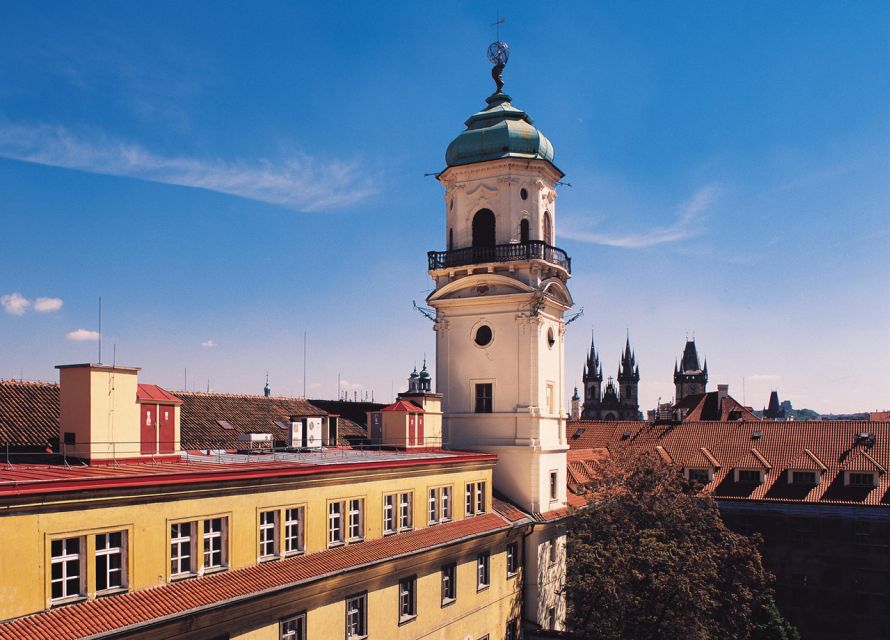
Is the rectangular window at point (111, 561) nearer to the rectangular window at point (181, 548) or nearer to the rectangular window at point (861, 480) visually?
the rectangular window at point (181, 548)

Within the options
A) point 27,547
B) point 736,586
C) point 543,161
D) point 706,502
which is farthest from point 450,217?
point 27,547

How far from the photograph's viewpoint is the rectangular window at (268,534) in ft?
78.3

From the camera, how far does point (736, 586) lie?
126 feet

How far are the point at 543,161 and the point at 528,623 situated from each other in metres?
25.3

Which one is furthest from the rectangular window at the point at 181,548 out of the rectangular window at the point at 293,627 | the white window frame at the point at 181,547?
the rectangular window at the point at 293,627

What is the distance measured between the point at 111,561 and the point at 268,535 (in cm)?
565

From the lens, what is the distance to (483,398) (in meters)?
43.0

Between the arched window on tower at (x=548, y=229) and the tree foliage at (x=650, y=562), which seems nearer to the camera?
the tree foliage at (x=650, y=562)

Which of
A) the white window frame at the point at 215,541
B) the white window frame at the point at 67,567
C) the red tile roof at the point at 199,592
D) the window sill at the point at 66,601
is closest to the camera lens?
the red tile roof at the point at 199,592

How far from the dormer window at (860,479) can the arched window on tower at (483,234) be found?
30.7 meters

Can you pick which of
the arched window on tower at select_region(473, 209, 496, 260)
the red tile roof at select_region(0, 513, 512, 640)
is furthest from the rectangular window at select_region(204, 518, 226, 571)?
the arched window on tower at select_region(473, 209, 496, 260)

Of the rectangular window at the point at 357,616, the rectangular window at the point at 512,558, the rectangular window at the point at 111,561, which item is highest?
the rectangular window at the point at 111,561

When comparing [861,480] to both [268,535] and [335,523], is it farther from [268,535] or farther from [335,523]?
[268,535]

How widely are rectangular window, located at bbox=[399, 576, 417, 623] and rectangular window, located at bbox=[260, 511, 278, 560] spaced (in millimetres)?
6604
